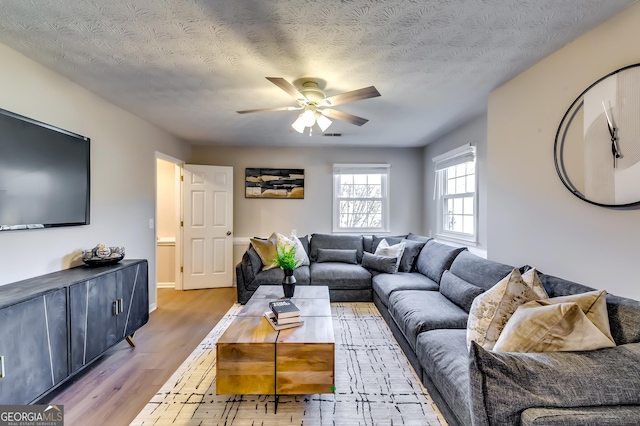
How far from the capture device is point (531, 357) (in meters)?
1.15

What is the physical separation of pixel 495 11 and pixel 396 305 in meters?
2.32

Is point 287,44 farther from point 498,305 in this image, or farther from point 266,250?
point 266,250

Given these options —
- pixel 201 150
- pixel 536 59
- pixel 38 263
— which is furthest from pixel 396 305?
pixel 201 150

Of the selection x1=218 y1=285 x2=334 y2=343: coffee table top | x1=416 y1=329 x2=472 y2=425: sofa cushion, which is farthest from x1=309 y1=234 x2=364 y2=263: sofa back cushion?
x1=416 y1=329 x2=472 y2=425: sofa cushion

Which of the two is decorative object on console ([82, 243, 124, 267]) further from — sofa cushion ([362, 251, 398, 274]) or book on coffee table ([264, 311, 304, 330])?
sofa cushion ([362, 251, 398, 274])

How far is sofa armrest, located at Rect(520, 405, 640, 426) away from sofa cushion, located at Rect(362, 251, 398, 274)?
9.15 feet

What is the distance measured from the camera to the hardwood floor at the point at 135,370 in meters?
1.84

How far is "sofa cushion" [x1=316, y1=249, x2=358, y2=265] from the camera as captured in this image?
4.36m

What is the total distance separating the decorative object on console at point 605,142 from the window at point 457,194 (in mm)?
1547

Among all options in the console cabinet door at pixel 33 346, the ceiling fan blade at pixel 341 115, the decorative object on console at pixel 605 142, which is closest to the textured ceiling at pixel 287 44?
the ceiling fan blade at pixel 341 115

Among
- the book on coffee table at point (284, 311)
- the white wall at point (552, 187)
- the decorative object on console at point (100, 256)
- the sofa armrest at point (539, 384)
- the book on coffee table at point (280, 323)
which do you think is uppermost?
the white wall at point (552, 187)

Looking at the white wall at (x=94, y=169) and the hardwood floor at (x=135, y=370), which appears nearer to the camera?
the hardwood floor at (x=135, y=370)

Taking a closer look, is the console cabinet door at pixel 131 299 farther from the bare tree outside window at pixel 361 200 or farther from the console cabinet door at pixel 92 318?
the bare tree outside window at pixel 361 200

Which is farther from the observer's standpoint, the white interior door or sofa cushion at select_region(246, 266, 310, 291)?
A: the white interior door
